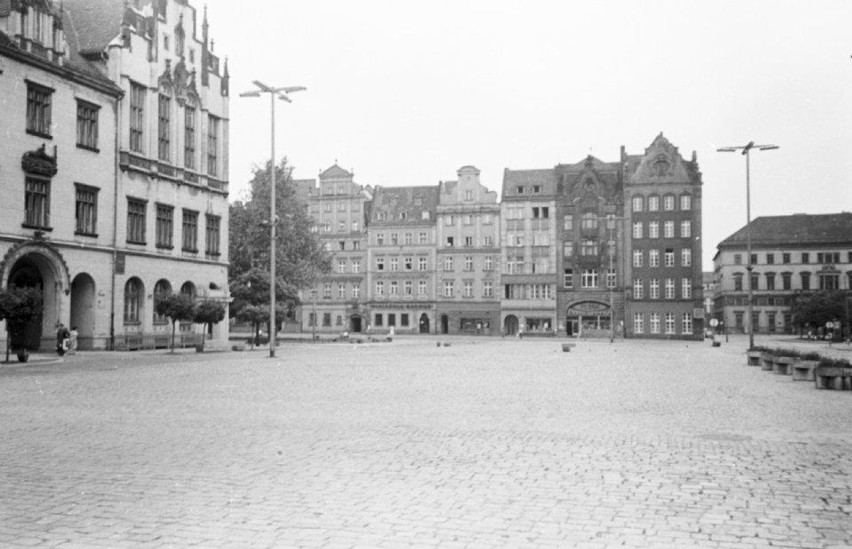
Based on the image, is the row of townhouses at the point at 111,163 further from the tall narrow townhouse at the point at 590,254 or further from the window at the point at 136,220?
the tall narrow townhouse at the point at 590,254

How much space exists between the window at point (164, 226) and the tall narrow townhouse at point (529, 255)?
179 ft

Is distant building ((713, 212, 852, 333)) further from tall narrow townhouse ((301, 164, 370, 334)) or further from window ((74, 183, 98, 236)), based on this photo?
window ((74, 183, 98, 236))

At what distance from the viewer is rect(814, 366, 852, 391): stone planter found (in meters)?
21.4

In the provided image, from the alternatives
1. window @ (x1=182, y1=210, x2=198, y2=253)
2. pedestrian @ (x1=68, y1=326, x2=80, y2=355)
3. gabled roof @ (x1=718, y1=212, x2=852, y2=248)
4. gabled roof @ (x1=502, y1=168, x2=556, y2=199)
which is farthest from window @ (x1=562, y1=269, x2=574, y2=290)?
pedestrian @ (x1=68, y1=326, x2=80, y2=355)

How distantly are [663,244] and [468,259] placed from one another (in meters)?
23.6

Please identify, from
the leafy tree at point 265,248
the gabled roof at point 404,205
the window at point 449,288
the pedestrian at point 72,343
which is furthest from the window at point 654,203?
the pedestrian at point 72,343

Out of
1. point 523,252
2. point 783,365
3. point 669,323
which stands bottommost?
point 783,365

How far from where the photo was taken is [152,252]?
154 ft

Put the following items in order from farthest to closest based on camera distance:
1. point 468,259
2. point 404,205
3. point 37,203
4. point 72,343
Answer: point 404,205, point 468,259, point 37,203, point 72,343

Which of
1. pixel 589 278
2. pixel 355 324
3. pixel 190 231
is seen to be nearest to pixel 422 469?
pixel 190 231

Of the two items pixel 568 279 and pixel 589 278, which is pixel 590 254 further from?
pixel 568 279

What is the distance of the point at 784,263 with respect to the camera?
125500 millimetres

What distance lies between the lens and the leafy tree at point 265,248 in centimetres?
5744

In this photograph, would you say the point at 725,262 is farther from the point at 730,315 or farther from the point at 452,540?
the point at 452,540
